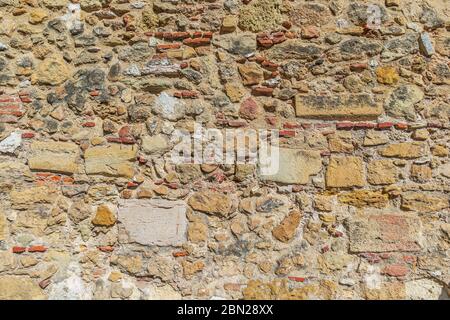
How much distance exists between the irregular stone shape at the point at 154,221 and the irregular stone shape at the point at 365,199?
3.45 ft

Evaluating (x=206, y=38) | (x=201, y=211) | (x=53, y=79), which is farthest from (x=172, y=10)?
(x=201, y=211)

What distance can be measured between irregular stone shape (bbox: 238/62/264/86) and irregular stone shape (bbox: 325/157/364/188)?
28.5 inches

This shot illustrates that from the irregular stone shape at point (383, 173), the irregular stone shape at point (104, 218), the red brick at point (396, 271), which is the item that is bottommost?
the red brick at point (396, 271)

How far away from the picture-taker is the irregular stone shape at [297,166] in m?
2.92

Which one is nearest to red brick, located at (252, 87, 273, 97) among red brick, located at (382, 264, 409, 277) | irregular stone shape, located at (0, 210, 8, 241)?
red brick, located at (382, 264, 409, 277)

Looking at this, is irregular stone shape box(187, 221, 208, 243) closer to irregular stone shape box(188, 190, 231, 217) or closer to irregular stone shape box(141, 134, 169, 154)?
irregular stone shape box(188, 190, 231, 217)

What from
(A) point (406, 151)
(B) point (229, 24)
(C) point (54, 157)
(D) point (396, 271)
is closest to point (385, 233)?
(D) point (396, 271)

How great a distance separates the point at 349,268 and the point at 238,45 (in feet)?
5.34

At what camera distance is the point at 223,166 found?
116 inches

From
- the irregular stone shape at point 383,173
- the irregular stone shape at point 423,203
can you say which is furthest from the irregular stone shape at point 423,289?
the irregular stone shape at point 383,173

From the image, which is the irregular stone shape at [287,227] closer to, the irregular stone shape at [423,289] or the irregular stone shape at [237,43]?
the irregular stone shape at [423,289]

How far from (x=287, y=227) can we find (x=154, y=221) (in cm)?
86

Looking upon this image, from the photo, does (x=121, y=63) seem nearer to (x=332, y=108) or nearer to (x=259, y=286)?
(x=332, y=108)

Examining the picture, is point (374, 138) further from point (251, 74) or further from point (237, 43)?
A: point (237, 43)
